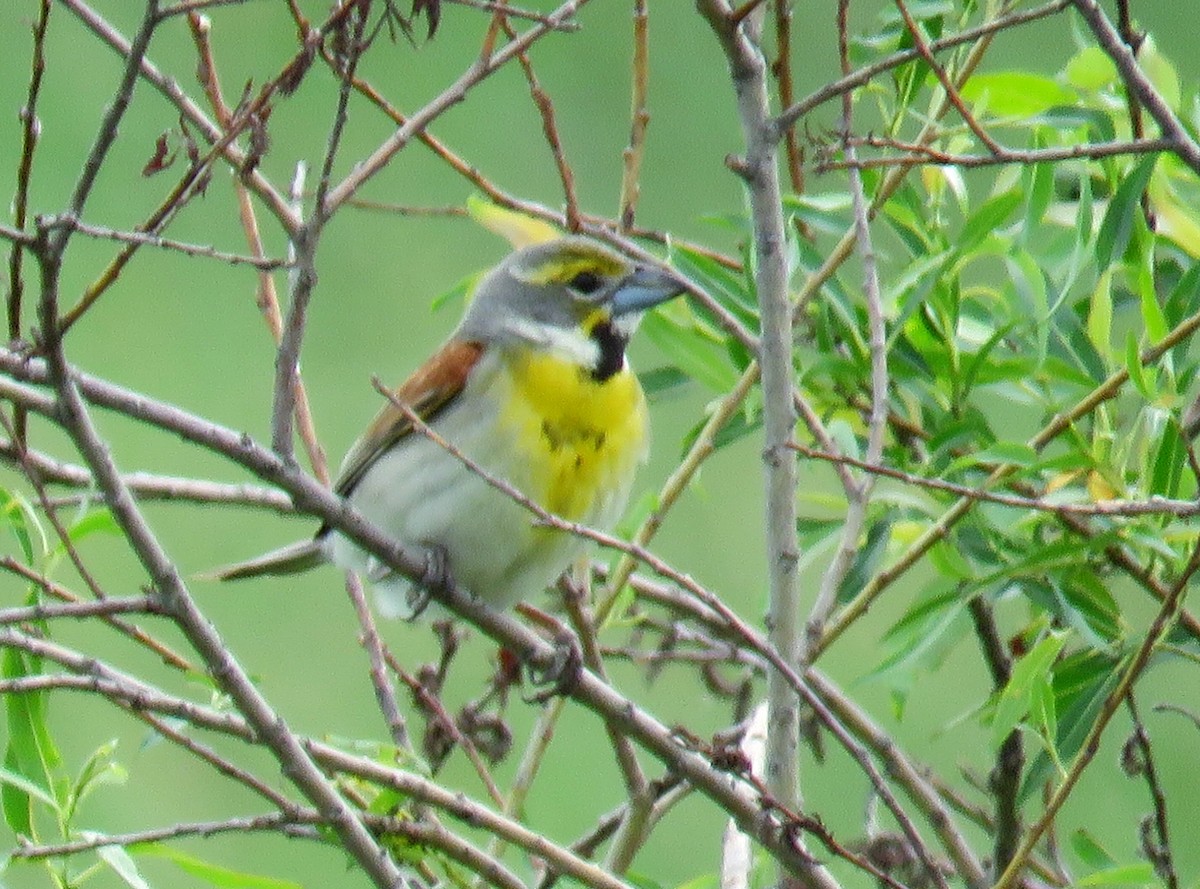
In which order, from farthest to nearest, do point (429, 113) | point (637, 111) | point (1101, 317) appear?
point (637, 111) < point (1101, 317) < point (429, 113)

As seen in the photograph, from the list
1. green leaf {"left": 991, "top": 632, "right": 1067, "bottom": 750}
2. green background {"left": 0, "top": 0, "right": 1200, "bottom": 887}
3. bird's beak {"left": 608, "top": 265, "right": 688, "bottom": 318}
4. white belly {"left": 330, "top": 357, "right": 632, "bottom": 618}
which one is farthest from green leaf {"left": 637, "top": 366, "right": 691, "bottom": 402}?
green background {"left": 0, "top": 0, "right": 1200, "bottom": 887}

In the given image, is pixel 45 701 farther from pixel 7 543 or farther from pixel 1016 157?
pixel 7 543

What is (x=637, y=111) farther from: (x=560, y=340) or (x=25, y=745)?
(x=25, y=745)

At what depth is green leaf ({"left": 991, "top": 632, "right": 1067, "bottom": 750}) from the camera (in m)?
2.14

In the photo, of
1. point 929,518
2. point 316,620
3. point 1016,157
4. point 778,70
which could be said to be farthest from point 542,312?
point 316,620

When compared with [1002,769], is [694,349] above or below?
above

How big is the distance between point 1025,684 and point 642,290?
1.02 metres

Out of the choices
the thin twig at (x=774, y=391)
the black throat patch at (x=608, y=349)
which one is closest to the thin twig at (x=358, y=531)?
the thin twig at (x=774, y=391)

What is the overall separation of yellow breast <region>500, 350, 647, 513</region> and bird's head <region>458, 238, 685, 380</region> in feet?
0.15

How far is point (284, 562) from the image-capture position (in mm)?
3320

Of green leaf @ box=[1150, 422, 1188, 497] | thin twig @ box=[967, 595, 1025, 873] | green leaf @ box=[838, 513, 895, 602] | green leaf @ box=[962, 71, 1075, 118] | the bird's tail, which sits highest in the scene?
green leaf @ box=[962, 71, 1075, 118]

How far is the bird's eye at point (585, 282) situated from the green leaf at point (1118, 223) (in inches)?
40.1

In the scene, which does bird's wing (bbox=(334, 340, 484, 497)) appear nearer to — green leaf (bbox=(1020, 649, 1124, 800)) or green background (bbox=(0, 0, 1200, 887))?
green leaf (bbox=(1020, 649, 1124, 800))

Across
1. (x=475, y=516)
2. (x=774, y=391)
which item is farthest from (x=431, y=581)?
(x=774, y=391)
